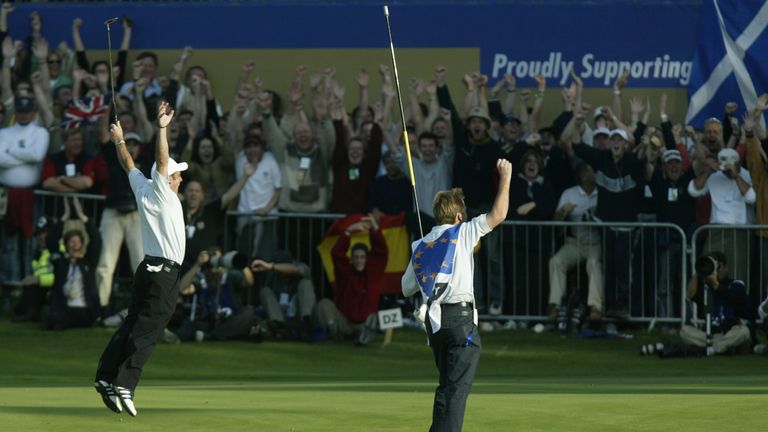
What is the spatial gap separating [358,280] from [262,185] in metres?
2.01

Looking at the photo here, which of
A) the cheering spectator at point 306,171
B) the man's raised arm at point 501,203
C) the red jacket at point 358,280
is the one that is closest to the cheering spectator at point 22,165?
the cheering spectator at point 306,171

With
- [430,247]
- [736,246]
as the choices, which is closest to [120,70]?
[736,246]

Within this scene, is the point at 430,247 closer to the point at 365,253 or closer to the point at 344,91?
the point at 365,253

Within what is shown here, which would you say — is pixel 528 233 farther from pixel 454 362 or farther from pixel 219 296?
pixel 454 362

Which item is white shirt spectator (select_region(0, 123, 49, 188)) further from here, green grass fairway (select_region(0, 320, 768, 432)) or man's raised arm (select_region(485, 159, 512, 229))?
man's raised arm (select_region(485, 159, 512, 229))

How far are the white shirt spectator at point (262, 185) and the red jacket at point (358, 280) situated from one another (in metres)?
1.38

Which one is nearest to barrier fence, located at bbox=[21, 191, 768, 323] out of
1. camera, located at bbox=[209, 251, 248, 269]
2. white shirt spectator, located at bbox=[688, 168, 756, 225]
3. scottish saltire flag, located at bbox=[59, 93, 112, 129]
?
white shirt spectator, located at bbox=[688, 168, 756, 225]

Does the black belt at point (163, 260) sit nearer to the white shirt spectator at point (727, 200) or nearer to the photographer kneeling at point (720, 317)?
the photographer kneeling at point (720, 317)

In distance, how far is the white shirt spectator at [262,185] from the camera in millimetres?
20078

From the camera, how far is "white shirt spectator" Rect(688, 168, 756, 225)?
18.8m

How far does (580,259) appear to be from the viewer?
19219 mm

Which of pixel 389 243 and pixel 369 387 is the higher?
pixel 389 243

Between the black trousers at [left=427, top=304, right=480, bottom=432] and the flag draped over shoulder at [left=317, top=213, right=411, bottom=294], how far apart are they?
29.8ft

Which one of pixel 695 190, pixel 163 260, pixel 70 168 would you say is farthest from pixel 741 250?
pixel 163 260
